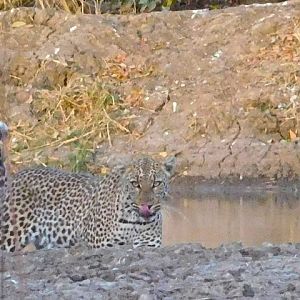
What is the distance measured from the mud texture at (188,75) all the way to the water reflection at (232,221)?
1.68 metres

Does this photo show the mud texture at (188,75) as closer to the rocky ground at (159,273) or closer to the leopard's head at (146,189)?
the leopard's head at (146,189)

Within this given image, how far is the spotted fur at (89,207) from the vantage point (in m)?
8.66

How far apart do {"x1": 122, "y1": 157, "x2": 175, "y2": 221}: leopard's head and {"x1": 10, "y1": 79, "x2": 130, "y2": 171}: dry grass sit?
4.96 meters

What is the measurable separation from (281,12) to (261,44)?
27.6 inches

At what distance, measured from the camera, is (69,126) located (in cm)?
1488

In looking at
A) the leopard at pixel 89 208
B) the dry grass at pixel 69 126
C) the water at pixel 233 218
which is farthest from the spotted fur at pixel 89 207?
the dry grass at pixel 69 126

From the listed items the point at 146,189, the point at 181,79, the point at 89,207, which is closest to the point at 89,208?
the point at 89,207

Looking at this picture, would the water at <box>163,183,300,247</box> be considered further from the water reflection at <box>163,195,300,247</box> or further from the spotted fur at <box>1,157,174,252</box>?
the spotted fur at <box>1,157,174,252</box>

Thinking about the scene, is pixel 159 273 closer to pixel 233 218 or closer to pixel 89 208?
pixel 89 208

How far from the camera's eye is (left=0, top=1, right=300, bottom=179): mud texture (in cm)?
1408

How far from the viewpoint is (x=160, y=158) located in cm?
1375

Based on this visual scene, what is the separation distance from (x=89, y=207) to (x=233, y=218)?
81.7 inches

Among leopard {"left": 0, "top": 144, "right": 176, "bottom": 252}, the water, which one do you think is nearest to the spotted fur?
leopard {"left": 0, "top": 144, "right": 176, "bottom": 252}

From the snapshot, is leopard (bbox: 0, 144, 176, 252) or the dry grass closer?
leopard (bbox: 0, 144, 176, 252)
